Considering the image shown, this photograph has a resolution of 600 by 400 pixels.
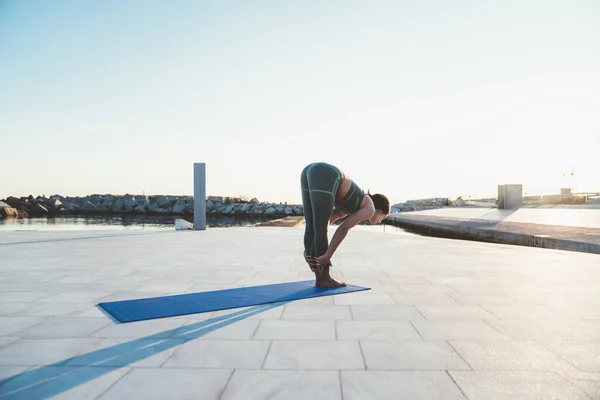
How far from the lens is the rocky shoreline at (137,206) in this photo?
6088 cm

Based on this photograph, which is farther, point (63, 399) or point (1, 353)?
point (1, 353)

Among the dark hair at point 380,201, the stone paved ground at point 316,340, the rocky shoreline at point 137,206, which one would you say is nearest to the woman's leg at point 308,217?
the stone paved ground at point 316,340

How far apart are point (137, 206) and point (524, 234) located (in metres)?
65.0

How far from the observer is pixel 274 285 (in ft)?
15.2

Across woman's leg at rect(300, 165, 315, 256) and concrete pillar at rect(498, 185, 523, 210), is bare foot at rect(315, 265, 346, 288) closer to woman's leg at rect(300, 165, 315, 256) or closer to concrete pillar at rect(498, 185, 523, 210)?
woman's leg at rect(300, 165, 315, 256)

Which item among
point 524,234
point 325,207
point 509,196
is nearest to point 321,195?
point 325,207

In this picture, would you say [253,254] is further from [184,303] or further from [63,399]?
[63,399]

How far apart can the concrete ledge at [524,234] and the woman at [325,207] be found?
8.07 metres

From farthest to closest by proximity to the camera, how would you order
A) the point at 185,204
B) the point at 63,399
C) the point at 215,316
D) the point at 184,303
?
the point at 185,204
the point at 184,303
the point at 215,316
the point at 63,399

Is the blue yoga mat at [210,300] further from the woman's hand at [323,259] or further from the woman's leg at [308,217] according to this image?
the woman's leg at [308,217]

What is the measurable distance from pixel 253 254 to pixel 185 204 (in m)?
60.6

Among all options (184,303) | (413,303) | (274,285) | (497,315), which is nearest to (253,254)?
(274,285)

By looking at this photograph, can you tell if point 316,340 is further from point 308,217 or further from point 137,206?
point 137,206

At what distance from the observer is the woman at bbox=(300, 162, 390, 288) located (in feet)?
13.7
